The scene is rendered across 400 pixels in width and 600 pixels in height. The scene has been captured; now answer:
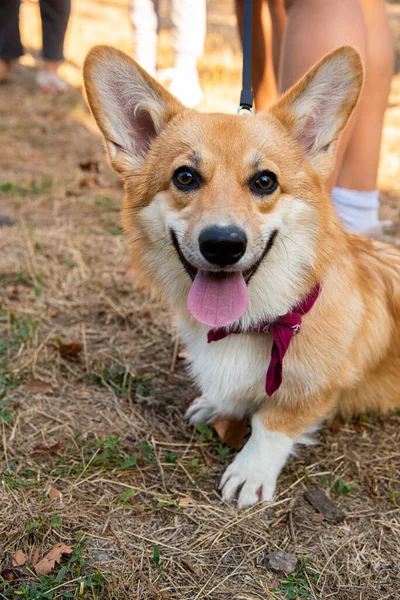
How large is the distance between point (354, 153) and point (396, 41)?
763 cm

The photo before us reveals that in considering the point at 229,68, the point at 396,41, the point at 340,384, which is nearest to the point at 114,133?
the point at 340,384

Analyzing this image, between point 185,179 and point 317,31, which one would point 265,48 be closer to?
point 317,31

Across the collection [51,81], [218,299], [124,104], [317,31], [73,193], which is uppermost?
[317,31]

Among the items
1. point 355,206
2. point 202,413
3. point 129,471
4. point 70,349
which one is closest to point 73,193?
point 70,349

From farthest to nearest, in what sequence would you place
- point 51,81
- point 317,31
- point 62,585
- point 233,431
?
1. point 51,81
2. point 317,31
3. point 233,431
4. point 62,585

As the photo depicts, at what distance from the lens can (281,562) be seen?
1832mm

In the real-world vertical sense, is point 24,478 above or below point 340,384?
below

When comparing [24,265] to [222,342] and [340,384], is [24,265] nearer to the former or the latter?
[222,342]

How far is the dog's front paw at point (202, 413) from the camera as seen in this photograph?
2.47 meters

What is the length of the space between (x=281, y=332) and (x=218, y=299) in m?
0.26

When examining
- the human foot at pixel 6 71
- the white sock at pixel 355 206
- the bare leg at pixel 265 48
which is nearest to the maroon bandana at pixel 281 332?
the white sock at pixel 355 206

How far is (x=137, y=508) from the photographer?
201cm

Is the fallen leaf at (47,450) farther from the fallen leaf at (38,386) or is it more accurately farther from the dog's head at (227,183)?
the dog's head at (227,183)

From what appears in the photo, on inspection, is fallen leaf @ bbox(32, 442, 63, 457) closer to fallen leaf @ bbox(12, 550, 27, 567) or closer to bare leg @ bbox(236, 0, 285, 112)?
fallen leaf @ bbox(12, 550, 27, 567)
